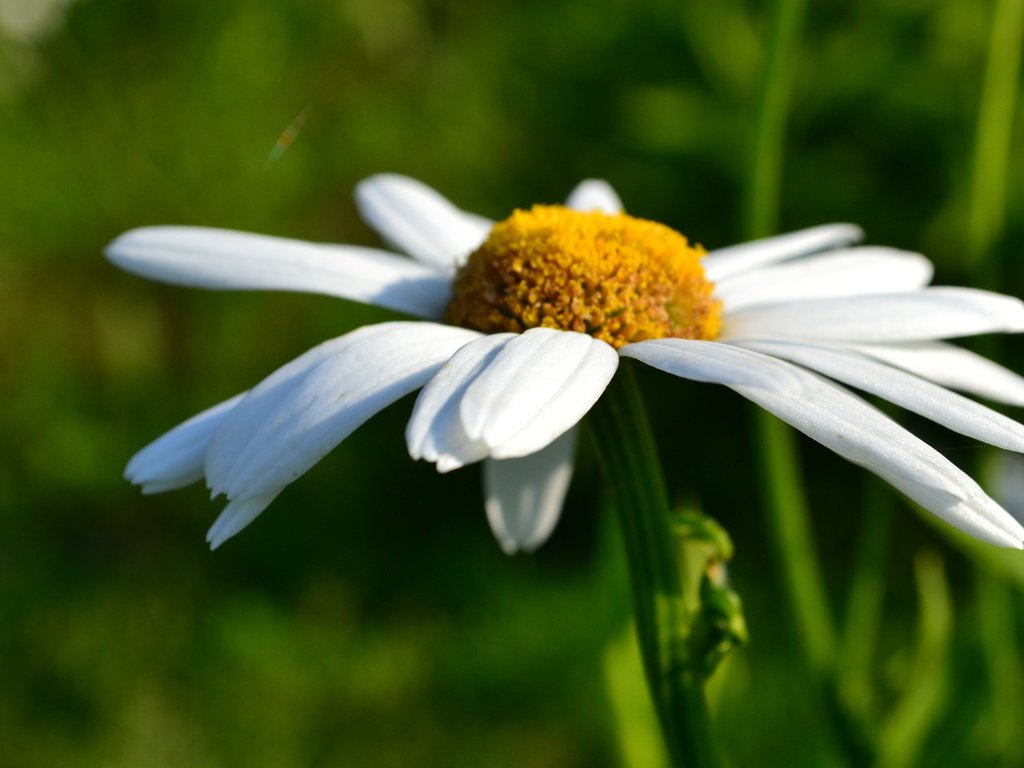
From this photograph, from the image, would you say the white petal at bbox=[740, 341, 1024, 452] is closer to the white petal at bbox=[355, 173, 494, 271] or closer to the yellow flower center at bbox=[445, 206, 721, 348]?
the yellow flower center at bbox=[445, 206, 721, 348]

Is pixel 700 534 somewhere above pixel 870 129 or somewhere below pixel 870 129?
below

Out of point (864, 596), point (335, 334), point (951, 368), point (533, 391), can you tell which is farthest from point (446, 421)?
point (335, 334)

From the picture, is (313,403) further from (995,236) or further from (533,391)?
(995,236)

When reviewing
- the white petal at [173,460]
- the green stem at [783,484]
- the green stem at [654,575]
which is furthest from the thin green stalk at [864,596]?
the white petal at [173,460]

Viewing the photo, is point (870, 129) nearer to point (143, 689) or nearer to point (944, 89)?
point (944, 89)

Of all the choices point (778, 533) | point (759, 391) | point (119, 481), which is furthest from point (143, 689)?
point (759, 391)

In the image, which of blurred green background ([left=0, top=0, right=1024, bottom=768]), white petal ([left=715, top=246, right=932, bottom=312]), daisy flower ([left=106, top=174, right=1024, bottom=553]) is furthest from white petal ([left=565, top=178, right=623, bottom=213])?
blurred green background ([left=0, top=0, right=1024, bottom=768])
